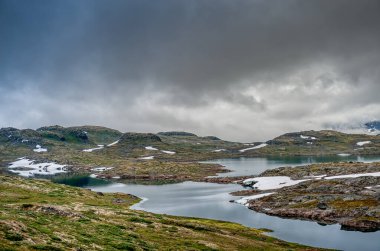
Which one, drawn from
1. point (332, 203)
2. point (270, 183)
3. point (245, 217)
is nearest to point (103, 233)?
point (245, 217)

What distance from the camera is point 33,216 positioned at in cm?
4553

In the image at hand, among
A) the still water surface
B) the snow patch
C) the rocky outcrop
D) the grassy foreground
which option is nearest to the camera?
the grassy foreground

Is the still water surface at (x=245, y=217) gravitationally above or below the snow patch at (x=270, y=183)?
below

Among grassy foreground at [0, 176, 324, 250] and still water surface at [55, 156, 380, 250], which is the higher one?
grassy foreground at [0, 176, 324, 250]

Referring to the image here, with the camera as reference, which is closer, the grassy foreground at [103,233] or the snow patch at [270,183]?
the grassy foreground at [103,233]

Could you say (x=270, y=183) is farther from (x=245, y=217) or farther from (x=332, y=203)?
(x=245, y=217)

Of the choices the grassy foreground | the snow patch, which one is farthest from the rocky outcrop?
the grassy foreground

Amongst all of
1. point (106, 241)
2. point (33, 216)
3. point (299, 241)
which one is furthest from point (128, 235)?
point (299, 241)

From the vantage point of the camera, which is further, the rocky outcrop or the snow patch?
the snow patch

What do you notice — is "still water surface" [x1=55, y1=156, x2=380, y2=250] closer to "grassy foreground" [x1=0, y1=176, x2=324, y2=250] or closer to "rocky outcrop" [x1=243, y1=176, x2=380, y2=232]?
"rocky outcrop" [x1=243, y1=176, x2=380, y2=232]

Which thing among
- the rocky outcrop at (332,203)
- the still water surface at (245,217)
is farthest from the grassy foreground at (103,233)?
the rocky outcrop at (332,203)

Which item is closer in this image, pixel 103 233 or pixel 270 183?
pixel 103 233

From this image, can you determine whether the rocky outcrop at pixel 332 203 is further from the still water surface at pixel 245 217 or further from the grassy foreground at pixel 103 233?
the grassy foreground at pixel 103 233

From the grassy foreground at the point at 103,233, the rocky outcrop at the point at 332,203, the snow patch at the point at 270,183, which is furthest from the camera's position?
the snow patch at the point at 270,183
